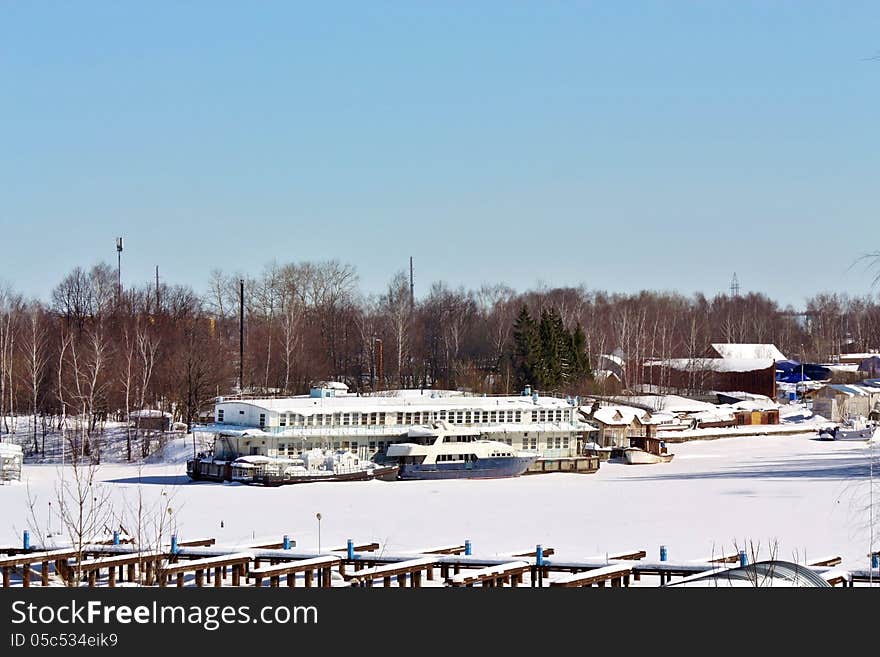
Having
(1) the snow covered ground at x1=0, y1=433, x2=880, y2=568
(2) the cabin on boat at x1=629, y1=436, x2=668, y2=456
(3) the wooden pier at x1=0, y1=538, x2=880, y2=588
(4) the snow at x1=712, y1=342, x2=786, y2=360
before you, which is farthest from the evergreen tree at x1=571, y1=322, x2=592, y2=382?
(3) the wooden pier at x1=0, y1=538, x2=880, y2=588

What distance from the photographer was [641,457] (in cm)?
6638

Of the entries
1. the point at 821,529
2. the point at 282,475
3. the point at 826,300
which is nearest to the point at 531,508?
the point at 821,529

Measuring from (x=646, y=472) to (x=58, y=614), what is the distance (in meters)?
48.2

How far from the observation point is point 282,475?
181 ft

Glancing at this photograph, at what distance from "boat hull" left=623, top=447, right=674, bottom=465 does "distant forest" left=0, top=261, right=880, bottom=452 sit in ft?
76.9

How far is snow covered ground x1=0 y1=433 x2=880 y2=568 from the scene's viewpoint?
1193 inches

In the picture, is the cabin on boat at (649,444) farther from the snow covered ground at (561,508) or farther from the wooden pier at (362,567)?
the wooden pier at (362,567)

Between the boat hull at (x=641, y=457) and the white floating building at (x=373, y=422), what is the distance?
2.44 metres

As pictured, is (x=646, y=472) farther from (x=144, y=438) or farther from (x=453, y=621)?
(x=453, y=621)

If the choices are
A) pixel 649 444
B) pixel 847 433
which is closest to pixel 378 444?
pixel 649 444

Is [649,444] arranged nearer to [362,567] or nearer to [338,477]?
[338,477]

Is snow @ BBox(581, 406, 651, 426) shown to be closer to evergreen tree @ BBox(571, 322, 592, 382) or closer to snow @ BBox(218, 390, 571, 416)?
snow @ BBox(218, 390, 571, 416)

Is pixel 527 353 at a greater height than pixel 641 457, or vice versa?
pixel 527 353

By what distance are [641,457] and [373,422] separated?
14.5m
